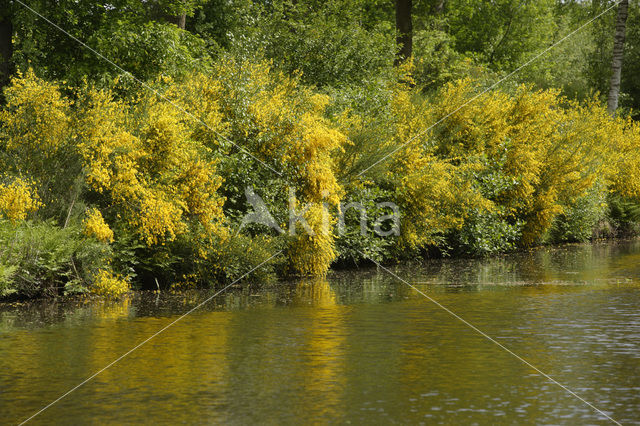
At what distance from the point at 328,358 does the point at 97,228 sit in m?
7.12

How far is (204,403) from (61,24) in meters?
16.9

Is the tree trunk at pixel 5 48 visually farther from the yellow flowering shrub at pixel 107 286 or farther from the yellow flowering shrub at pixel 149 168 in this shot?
the yellow flowering shrub at pixel 107 286

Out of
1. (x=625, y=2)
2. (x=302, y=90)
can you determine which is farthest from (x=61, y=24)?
(x=625, y=2)

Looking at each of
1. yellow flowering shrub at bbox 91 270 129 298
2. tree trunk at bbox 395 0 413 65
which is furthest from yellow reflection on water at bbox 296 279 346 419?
tree trunk at bbox 395 0 413 65

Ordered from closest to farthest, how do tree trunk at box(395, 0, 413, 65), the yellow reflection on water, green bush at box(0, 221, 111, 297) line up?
the yellow reflection on water
green bush at box(0, 221, 111, 297)
tree trunk at box(395, 0, 413, 65)

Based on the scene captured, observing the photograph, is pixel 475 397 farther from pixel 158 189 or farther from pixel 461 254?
pixel 461 254

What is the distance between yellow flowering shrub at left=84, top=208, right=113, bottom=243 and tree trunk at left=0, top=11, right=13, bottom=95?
7144 mm

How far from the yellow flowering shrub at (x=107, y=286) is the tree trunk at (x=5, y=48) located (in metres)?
7.93

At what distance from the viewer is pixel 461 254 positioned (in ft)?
88.8

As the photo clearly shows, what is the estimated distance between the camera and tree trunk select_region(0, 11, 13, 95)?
74.1 feet

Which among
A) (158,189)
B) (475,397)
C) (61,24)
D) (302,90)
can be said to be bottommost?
(475,397)

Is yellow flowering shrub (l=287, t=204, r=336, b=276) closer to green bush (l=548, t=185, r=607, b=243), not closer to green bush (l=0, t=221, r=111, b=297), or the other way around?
green bush (l=0, t=221, r=111, b=297)

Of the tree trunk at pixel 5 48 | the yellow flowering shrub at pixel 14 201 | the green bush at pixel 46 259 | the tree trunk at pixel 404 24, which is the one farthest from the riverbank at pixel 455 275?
the tree trunk at pixel 404 24

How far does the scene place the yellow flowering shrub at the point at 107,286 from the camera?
16484 millimetres
